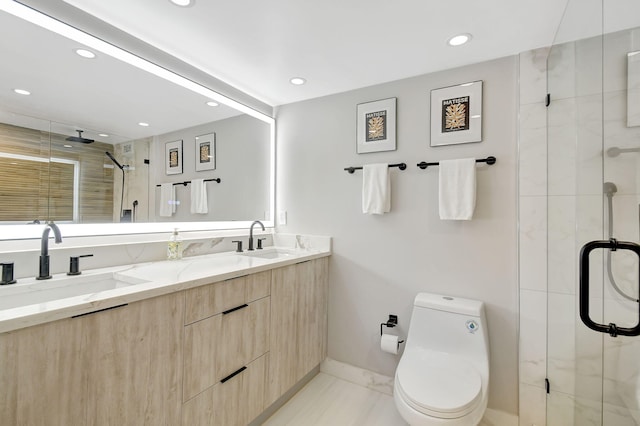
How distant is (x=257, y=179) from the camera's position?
257cm

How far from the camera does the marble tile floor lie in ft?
5.91

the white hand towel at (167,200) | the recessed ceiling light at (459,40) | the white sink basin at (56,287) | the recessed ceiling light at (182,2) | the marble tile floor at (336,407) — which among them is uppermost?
the recessed ceiling light at (182,2)

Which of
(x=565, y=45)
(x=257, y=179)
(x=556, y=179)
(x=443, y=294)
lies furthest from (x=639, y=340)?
(x=257, y=179)

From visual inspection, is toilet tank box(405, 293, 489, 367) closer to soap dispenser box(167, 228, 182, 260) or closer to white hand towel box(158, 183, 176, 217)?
soap dispenser box(167, 228, 182, 260)

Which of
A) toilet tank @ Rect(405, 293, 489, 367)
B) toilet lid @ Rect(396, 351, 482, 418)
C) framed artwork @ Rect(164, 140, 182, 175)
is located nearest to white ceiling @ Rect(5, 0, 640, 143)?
framed artwork @ Rect(164, 140, 182, 175)

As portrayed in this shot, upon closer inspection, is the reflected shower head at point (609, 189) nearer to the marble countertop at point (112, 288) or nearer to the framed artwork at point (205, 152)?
the marble countertop at point (112, 288)

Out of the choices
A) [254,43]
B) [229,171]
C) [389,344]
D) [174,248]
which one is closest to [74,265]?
[174,248]

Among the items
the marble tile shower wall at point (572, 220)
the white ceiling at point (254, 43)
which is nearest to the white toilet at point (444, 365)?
the marble tile shower wall at point (572, 220)

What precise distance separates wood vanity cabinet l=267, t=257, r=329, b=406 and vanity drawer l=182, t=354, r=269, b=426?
9 centimetres

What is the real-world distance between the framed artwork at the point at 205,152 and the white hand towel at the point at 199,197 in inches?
4.2

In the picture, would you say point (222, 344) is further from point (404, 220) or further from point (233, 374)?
point (404, 220)

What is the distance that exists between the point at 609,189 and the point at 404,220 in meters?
1.13

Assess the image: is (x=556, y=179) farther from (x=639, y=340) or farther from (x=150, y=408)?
(x=150, y=408)

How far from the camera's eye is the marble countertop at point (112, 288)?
85 centimetres
